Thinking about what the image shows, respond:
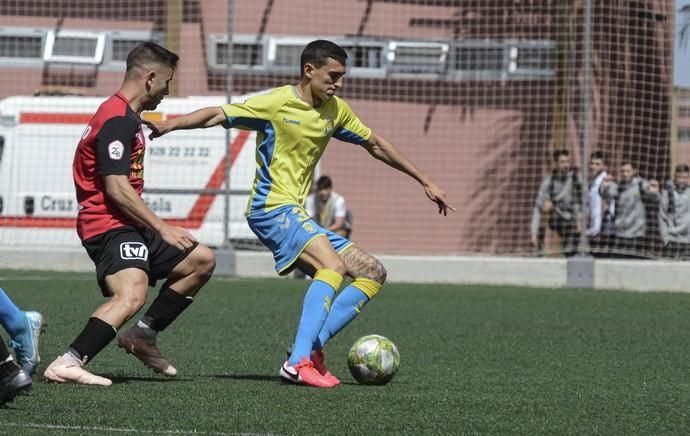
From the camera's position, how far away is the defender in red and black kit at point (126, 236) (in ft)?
23.2

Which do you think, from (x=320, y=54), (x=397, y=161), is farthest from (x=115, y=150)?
(x=397, y=161)

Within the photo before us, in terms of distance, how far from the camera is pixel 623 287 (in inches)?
648

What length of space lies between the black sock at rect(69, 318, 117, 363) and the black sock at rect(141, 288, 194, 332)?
0.60 meters

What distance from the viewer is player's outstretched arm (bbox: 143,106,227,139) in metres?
7.24

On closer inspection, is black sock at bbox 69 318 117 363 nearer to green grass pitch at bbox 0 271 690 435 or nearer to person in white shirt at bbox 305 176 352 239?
green grass pitch at bbox 0 271 690 435

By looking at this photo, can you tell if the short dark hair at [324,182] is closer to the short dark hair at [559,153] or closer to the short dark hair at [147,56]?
the short dark hair at [559,153]

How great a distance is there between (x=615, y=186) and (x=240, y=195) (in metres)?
4.83

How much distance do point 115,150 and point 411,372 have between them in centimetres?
236

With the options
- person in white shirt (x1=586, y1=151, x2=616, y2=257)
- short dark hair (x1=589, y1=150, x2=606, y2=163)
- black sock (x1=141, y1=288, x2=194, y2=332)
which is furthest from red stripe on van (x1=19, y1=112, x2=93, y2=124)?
black sock (x1=141, y1=288, x2=194, y2=332)

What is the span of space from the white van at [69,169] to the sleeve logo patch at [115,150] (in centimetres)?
1229

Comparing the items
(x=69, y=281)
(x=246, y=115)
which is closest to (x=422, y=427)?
(x=246, y=115)

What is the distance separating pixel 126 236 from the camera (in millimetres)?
7289

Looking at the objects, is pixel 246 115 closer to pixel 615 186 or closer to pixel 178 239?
pixel 178 239

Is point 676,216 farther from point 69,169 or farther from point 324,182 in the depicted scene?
point 69,169
